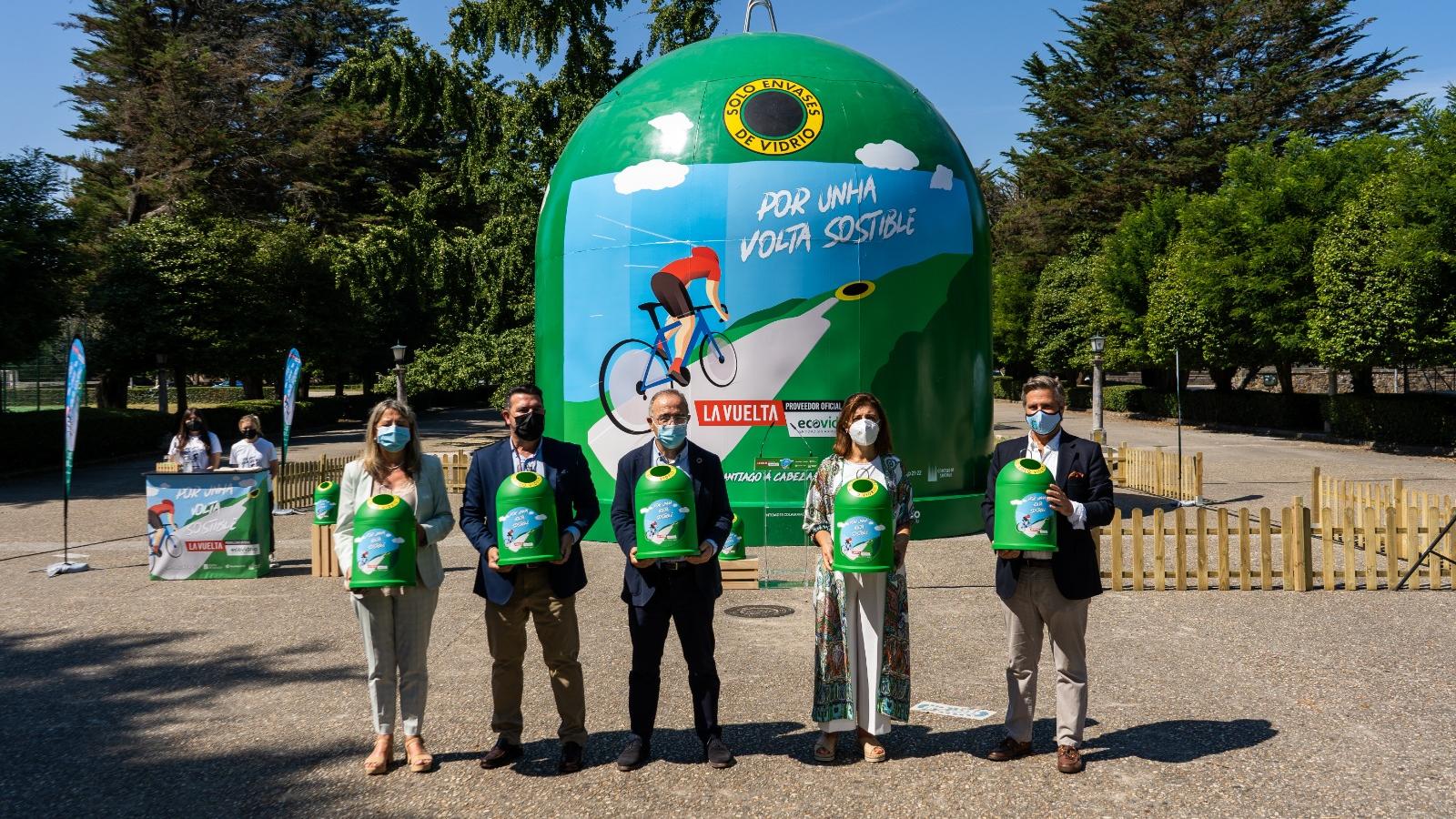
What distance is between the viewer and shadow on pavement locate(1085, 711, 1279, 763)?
5918mm

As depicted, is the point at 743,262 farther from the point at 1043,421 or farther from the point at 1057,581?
the point at 1057,581

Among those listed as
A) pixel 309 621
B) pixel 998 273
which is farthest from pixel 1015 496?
pixel 998 273

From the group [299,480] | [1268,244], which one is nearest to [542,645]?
[299,480]

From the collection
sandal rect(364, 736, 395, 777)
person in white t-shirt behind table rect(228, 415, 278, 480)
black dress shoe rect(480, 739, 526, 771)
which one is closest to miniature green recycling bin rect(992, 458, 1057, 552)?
black dress shoe rect(480, 739, 526, 771)

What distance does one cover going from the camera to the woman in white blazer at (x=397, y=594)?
5719mm

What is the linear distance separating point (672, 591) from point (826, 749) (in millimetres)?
1235

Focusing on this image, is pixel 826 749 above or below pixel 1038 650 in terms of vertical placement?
below

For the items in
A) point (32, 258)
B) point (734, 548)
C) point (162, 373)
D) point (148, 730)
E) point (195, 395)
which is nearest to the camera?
point (148, 730)

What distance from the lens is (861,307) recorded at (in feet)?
44.5

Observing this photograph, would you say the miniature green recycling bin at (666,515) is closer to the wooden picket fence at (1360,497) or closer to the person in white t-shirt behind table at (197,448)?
the wooden picket fence at (1360,497)

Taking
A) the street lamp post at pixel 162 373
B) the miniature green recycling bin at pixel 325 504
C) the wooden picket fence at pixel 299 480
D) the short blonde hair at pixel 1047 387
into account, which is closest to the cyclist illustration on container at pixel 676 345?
the miniature green recycling bin at pixel 325 504

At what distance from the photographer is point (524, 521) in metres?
5.50

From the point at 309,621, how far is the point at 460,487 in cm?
1075

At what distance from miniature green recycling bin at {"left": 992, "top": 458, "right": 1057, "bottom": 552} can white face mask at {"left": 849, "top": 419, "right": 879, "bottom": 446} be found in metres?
0.75
